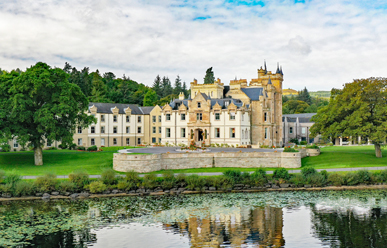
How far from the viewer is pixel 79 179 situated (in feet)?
128

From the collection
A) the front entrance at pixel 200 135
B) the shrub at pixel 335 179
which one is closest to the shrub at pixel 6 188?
the shrub at pixel 335 179

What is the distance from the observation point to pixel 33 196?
37531 millimetres

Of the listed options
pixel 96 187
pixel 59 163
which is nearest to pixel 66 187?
pixel 96 187

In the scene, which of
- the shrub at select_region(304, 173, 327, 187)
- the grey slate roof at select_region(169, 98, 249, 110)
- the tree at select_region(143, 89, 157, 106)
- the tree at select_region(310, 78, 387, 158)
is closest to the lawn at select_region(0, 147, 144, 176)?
the grey slate roof at select_region(169, 98, 249, 110)

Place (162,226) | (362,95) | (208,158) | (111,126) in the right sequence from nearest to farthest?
(162,226) < (208,158) < (362,95) < (111,126)

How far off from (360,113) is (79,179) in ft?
114

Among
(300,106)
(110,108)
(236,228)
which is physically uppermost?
(300,106)

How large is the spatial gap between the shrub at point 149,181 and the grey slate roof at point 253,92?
34.3 meters

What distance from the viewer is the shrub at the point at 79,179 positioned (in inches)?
1516

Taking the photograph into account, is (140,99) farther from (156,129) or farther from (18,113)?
(18,113)

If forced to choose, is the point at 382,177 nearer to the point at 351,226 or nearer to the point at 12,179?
the point at 351,226

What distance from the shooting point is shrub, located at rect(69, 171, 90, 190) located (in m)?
38.5

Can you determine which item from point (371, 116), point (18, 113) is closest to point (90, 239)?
point (18, 113)

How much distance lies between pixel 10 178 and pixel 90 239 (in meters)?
17.3
